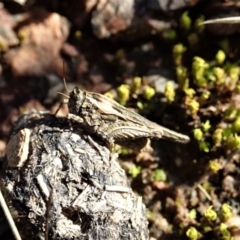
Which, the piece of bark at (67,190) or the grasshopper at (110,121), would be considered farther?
the grasshopper at (110,121)

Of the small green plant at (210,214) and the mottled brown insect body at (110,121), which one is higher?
the mottled brown insect body at (110,121)

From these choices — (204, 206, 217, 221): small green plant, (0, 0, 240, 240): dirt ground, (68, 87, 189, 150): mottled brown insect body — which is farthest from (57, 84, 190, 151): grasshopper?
(204, 206, 217, 221): small green plant

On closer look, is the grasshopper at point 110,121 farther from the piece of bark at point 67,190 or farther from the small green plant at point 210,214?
the small green plant at point 210,214

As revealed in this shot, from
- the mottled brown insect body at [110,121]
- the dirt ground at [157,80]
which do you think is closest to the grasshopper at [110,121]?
the mottled brown insect body at [110,121]

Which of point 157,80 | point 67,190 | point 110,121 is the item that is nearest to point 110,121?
point 110,121

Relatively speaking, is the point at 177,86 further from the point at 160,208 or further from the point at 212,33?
the point at 160,208

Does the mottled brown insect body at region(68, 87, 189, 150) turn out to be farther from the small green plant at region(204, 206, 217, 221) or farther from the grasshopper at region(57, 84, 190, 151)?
the small green plant at region(204, 206, 217, 221)
